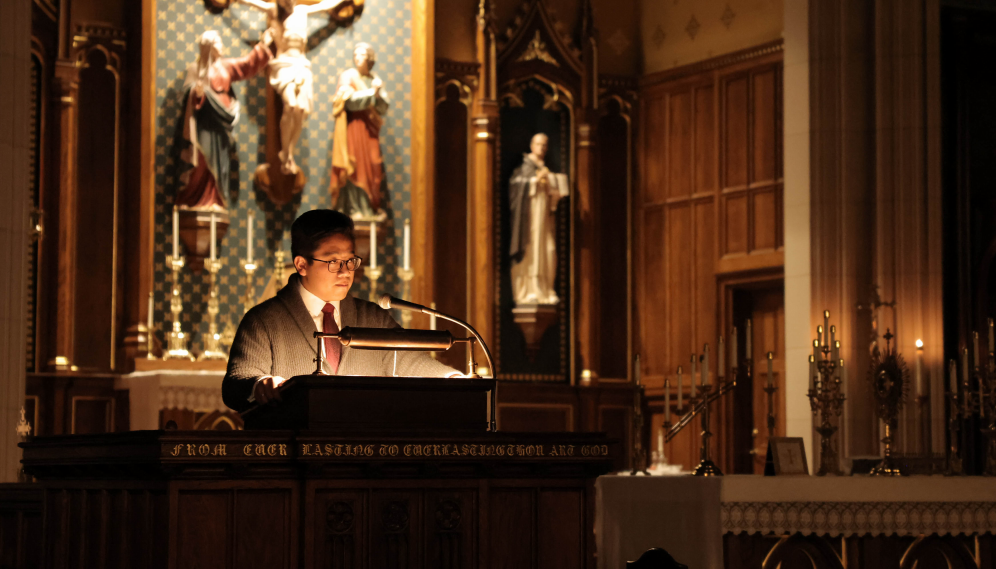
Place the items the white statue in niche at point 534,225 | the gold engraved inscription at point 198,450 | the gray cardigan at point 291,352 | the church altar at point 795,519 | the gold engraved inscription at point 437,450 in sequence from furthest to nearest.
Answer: the white statue in niche at point 534,225
the church altar at point 795,519
the gray cardigan at point 291,352
the gold engraved inscription at point 437,450
the gold engraved inscription at point 198,450

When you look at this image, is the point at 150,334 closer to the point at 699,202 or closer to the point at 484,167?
the point at 484,167

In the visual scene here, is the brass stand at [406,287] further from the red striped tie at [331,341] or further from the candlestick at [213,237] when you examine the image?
the red striped tie at [331,341]

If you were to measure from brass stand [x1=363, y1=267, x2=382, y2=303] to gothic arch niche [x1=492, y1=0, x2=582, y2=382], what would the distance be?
3.85 ft

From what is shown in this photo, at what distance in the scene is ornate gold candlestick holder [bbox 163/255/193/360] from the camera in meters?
10.6

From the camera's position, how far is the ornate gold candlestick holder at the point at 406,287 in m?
11.1

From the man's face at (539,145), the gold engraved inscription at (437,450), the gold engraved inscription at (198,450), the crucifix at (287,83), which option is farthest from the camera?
the man's face at (539,145)

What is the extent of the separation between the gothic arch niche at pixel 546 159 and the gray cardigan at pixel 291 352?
7.65 metres

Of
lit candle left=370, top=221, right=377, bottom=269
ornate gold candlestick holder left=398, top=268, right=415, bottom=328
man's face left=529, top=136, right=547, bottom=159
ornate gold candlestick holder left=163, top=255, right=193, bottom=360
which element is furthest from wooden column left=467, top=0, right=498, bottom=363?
ornate gold candlestick holder left=163, top=255, right=193, bottom=360

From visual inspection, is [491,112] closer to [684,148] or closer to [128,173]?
[684,148]

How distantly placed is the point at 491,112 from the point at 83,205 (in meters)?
3.59

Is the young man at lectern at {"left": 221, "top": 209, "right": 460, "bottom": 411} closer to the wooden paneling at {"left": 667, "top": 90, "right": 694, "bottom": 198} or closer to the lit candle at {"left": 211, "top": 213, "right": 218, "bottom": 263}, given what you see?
the lit candle at {"left": 211, "top": 213, "right": 218, "bottom": 263}

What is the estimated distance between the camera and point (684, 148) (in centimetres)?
1234

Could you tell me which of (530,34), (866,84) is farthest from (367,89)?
(866,84)

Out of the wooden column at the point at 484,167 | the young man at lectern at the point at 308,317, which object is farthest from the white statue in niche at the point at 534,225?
the young man at lectern at the point at 308,317
